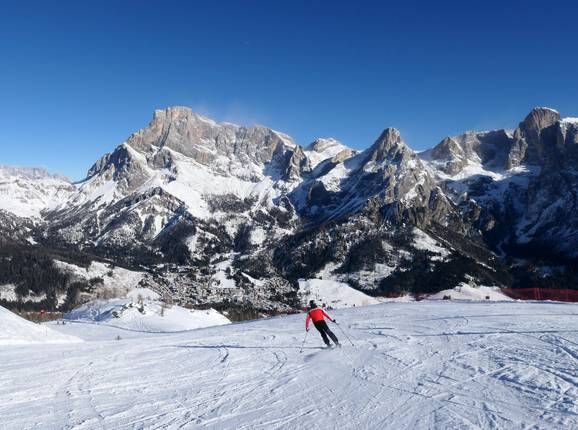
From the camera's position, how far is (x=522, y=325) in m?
24.7

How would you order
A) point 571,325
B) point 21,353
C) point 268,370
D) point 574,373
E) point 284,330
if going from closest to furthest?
1. point 574,373
2. point 268,370
3. point 571,325
4. point 21,353
5. point 284,330

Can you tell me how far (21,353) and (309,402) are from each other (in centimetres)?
1934

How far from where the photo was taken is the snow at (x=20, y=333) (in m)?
31.7

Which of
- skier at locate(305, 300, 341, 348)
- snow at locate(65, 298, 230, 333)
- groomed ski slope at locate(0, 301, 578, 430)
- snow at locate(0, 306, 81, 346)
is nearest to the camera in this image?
groomed ski slope at locate(0, 301, 578, 430)

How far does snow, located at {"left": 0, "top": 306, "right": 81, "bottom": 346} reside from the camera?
31734mm

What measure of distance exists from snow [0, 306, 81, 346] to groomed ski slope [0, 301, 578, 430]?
6579mm

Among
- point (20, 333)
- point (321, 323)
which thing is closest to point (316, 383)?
point (321, 323)

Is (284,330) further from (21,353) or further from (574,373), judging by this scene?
(574,373)

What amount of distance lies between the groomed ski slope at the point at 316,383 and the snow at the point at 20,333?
6579 millimetres

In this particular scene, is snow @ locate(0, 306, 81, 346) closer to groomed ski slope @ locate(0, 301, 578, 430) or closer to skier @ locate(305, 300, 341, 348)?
groomed ski slope @ locate(0, 301, 578, 430)

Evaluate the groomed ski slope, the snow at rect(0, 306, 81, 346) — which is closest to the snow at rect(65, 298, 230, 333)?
the snow at rect(0, 306, 81, 346)

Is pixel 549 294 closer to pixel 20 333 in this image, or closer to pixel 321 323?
pixel 321 323

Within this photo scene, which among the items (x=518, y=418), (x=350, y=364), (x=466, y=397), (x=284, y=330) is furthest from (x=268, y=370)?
(x=284, y=330)

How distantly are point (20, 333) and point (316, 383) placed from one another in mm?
27257
